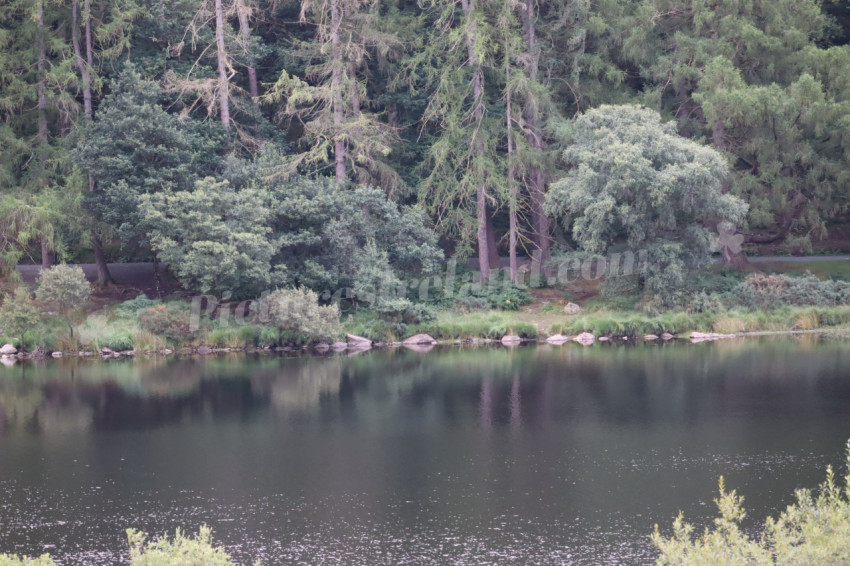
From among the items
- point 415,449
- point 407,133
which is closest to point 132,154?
point 407,133

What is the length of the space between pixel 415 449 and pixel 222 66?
24.5 m

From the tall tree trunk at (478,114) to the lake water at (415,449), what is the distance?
8.92 meters

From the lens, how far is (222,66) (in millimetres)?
41062

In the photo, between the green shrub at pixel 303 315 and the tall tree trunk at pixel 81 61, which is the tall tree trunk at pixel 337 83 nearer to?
the green shrub at pixel 303 315

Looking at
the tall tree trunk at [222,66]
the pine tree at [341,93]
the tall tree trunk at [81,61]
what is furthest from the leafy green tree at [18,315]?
the pine tree at [341,93]

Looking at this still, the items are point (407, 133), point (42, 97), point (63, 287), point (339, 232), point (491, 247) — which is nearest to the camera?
point (63, 287)

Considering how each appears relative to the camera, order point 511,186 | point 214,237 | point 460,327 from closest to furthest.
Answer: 1. point 214,237
2. point 460,327
3. point 511,186

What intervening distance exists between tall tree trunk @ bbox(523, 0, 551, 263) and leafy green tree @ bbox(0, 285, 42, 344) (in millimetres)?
20542

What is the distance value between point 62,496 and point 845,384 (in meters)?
20.7

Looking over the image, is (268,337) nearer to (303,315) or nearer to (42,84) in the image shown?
(303,315)

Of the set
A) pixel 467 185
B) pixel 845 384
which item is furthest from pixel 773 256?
pixel 845 384

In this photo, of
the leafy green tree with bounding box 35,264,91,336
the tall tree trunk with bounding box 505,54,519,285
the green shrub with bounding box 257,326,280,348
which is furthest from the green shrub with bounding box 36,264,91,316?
the tall tree trunk with bounding box 505,54,519,285

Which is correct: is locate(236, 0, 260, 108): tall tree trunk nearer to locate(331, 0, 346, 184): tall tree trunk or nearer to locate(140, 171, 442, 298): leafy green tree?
locate(331, 0, 346, 184): tall tree trunk

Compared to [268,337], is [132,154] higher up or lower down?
higher up
